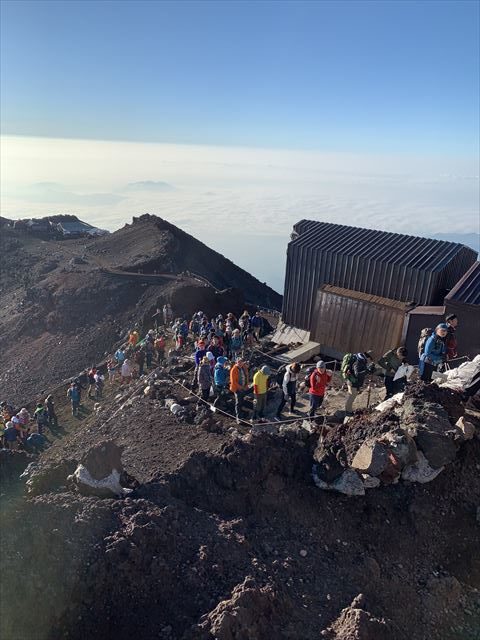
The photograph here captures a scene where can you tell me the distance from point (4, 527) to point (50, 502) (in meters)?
0.67

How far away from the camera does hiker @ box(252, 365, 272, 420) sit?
1148 cm

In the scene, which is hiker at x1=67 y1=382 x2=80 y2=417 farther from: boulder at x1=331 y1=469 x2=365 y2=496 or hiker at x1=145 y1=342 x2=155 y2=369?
boulder at x1=331 y1=469 x2=365 y2=496

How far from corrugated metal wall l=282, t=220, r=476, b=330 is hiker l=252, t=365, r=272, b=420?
6.73 metres

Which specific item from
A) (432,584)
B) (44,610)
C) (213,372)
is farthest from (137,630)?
(213,372)

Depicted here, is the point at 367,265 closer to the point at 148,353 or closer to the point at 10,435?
the point at 148,353

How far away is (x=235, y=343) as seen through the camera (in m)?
15.2

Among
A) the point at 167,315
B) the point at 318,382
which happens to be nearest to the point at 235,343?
the point at 318,382

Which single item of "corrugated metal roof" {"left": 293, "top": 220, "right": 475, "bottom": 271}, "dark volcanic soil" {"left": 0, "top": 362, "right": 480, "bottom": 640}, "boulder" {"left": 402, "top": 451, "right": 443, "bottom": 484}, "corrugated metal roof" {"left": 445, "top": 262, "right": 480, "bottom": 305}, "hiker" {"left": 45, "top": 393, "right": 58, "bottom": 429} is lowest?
"hiker" {"left": 45, "top": 393, "right": 58, "bottom": 429}

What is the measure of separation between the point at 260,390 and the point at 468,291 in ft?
21.1

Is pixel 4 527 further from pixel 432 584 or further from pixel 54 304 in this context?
pixel 54 304

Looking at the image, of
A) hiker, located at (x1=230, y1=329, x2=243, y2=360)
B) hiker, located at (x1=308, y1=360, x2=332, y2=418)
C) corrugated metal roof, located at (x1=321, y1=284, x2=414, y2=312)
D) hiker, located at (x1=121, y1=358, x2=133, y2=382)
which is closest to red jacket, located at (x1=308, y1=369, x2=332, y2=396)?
hiker, located at (x1=308, y1=360, x2=332, y2=418)

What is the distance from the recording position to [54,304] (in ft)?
103

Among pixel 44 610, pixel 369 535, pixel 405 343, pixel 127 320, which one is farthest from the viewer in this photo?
pixel 127 320

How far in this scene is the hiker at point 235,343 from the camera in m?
15.1
